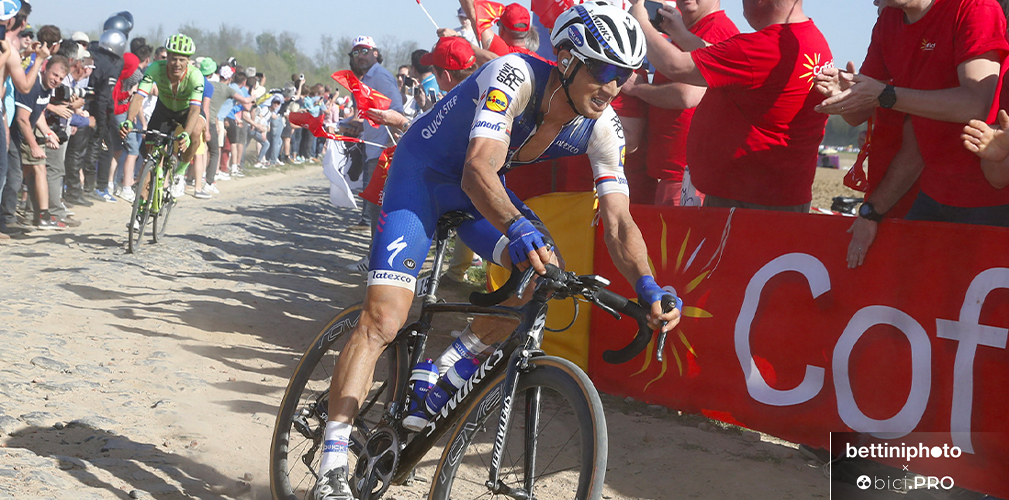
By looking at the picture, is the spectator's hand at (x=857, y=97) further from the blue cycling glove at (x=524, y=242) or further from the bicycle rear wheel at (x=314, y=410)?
the bicycle rear wheel at (x=314, y=410)

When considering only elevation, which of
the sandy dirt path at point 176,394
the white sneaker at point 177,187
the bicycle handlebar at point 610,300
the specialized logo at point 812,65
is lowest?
the sandy dirt path at point 176,394

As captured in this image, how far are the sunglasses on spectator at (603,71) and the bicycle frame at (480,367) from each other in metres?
0.86

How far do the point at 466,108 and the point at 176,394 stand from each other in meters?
2.76

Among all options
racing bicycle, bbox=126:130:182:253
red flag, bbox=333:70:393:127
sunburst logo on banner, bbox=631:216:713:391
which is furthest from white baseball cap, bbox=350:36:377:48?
sunburst logo on banner, bbox=631:216:713:391

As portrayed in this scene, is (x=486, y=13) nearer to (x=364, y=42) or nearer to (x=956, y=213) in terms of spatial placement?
(x=364, y=42)

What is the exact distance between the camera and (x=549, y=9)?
7.14 m

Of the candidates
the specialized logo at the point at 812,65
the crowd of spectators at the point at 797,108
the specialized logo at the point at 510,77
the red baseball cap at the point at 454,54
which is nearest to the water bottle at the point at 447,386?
the specialized logo at the point at 510,77

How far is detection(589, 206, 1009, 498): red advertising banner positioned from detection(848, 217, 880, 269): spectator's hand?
0.05 metres

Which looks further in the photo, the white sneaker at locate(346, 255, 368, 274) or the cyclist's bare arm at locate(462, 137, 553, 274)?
the white sneaker at locate(346, 255, 368, 274)

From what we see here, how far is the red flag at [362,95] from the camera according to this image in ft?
25.6

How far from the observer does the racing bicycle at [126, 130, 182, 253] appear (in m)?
9.44

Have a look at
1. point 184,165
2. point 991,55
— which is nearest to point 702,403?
point 991,55

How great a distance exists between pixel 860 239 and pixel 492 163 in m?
2.28

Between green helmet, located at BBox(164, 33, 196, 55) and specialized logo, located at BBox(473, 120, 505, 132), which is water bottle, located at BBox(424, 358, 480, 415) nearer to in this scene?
specialized logo, located at BBox(473, 120, 505, 132)
